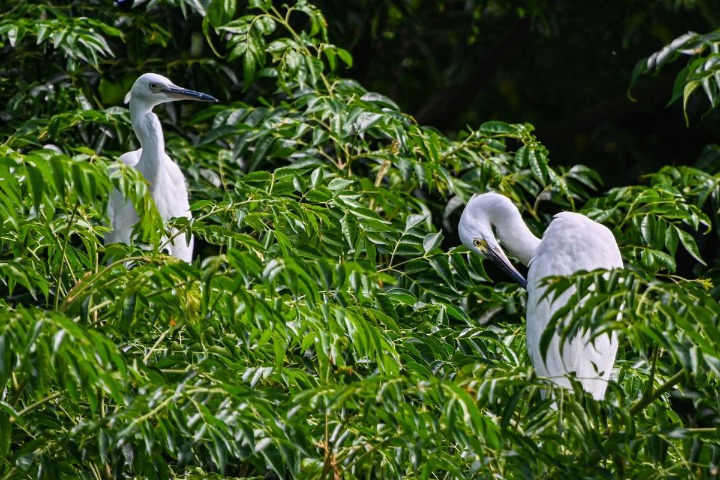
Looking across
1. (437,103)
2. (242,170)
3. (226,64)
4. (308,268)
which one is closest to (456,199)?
(242,170)

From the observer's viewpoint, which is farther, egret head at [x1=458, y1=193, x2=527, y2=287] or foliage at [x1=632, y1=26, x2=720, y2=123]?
egret head at [x1=458, y1=193, x2=527, y2=287]

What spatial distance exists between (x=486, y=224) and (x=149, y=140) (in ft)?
5.07

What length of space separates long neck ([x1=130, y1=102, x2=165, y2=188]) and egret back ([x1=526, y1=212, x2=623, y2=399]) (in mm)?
1752

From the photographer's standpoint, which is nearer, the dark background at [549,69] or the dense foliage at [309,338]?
the dense foliage at [309,338]

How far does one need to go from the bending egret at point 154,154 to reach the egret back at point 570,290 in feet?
5.43

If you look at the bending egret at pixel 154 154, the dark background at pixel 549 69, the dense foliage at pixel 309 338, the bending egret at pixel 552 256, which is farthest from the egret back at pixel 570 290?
the dark background at pixel 549 69

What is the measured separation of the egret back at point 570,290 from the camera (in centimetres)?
385

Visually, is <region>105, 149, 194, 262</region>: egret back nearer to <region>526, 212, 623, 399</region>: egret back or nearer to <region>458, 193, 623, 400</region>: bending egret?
<region>458, 193, 623, 400</region>: bending egret

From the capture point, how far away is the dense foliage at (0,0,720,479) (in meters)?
2.62

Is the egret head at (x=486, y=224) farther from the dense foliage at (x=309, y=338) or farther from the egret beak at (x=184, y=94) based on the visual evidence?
the egret beak at (x=184, y=94)

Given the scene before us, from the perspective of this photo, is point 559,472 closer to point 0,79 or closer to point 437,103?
point 0,79

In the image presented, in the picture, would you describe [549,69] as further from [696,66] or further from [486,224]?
[696,66]

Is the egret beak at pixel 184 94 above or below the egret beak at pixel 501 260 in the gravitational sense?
above

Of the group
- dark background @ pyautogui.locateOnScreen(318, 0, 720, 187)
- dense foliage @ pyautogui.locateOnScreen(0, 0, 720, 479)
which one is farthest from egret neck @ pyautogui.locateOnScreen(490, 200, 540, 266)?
dark background @ pyautogui.locateOnScreen(318, 0, 720, 187)
